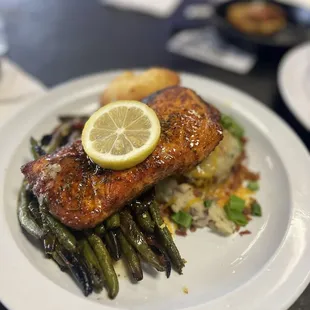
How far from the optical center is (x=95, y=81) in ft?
12.7

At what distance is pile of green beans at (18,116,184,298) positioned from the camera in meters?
2.40

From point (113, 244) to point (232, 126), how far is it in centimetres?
146

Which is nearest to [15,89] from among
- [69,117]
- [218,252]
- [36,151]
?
[69,117]

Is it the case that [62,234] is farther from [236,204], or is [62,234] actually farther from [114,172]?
[236,204]

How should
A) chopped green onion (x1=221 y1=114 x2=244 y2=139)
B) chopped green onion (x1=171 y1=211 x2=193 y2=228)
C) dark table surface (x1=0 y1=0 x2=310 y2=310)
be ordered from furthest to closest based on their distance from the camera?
dark table surface (x1=0 y1=0 x2=310 y2=310), chopped green onion (x1=221 y1=114 x2=244 y2=139), chopped green onion (x1=171 y1=211 x2=193 y2=228)

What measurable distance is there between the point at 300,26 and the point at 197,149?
3.36 m

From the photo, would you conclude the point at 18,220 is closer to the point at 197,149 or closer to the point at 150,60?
the point at 197,149

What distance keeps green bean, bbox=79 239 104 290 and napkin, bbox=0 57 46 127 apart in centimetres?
181

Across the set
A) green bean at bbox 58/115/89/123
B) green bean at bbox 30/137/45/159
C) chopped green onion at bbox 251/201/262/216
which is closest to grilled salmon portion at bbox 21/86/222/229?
green bean at bbox 30/137/45/159

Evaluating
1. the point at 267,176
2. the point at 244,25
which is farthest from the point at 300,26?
the point at 267,176

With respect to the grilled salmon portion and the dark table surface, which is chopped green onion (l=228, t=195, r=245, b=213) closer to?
the grilled salmon portion

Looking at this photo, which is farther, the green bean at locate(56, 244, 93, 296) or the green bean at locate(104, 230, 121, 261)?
the green bean at locate(104, 230, 121, 261)

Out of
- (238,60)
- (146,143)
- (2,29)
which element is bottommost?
(238,60)

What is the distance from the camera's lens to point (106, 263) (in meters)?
2.42
